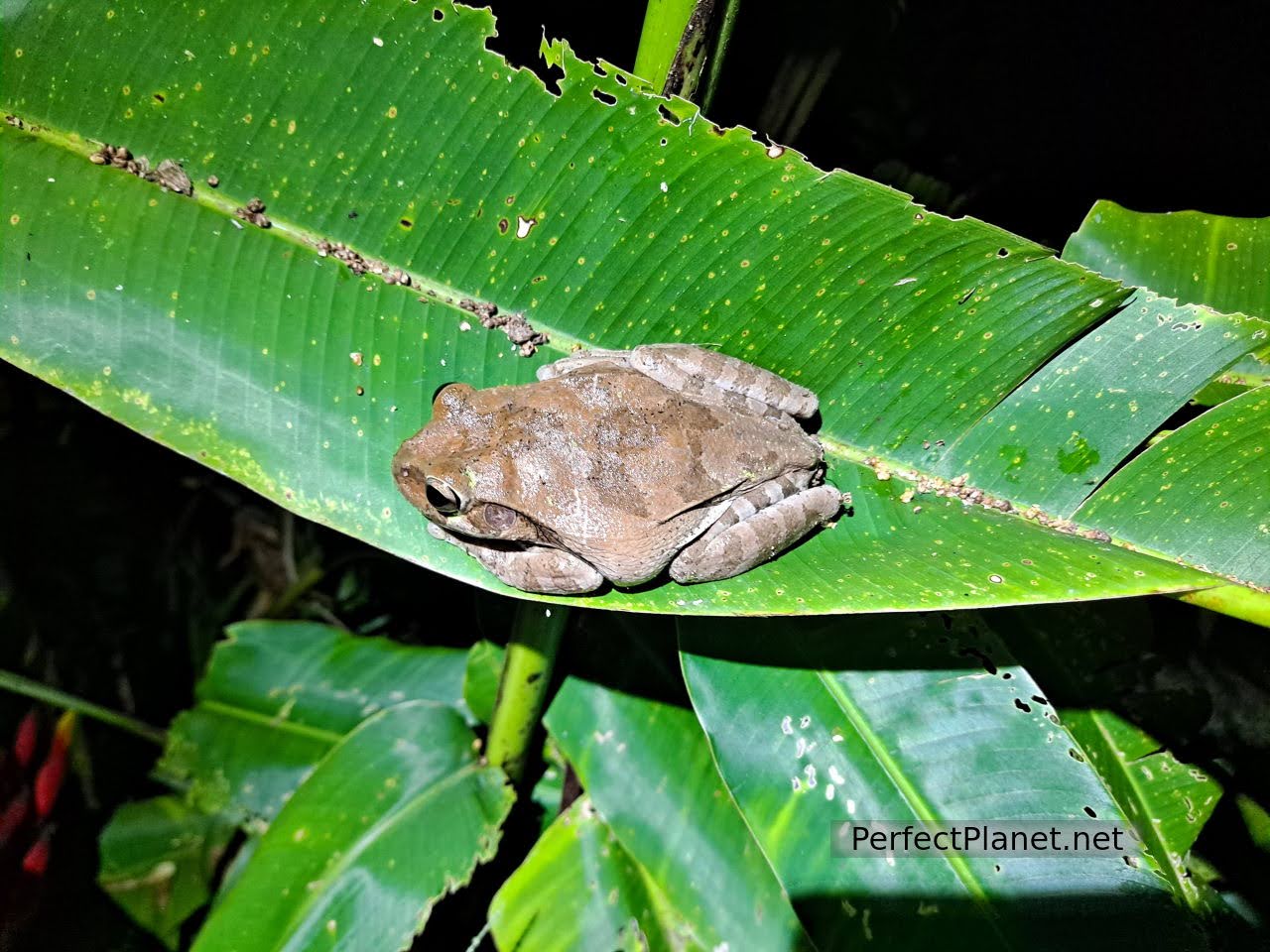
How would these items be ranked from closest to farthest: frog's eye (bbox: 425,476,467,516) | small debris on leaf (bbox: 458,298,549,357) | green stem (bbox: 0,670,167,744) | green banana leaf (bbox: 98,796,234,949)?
1. small debris on leaf (bbox: 458,298,549,357)
2. frog's eye (bbox: 425,476,467,516)
3. green stem (bbox: 0,670,167,744)
4. green banana leaf (bbox: 98,796,234,949)

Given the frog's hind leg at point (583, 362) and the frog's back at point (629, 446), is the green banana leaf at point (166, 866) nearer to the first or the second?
the frog's back at point (629, 446)

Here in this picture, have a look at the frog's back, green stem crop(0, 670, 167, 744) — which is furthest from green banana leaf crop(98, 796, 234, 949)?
the frog's back

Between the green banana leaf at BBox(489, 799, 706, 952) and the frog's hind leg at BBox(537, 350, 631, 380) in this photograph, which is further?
the green banana leaf at BBox(489, 799, 706, 952)

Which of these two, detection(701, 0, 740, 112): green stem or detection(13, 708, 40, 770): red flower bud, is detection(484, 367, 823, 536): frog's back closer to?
detection(701, 0, 740, 112): green stem

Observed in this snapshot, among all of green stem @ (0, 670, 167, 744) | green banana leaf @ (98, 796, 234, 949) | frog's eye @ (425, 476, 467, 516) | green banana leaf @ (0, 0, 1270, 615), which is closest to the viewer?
green banana leaf @ (0, 0, 1270, 615)

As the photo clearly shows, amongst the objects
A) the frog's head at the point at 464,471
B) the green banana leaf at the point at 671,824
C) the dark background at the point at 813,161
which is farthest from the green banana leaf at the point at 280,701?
the frog's head at the point at 464,471

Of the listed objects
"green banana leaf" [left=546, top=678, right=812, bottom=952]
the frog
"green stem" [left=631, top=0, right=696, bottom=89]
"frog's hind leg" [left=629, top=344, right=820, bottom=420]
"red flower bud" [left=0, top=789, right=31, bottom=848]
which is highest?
"green stem" [left=631, top=0, right=696, bottom=89]

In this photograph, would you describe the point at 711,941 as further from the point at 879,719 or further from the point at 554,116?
the point at 554,116

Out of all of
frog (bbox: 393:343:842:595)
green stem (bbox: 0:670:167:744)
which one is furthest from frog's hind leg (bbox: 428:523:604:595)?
green stem (bbox: 0:670:167:744)

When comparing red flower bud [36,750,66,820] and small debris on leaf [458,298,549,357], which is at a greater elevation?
small debris on leaf [458,298,549,357]
